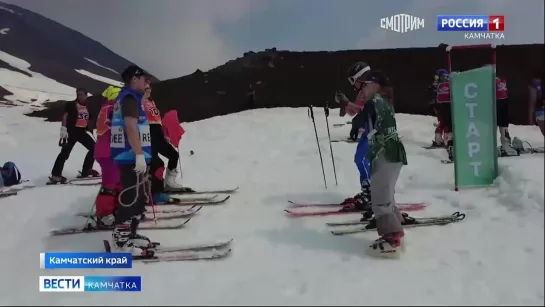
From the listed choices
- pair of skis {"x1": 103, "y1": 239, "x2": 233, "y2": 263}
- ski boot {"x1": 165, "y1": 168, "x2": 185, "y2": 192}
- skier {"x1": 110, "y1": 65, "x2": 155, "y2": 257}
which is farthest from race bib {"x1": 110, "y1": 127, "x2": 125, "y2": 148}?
ski boot {"x1": 165, "y1": 168, "x2": 185, "y2": 192}

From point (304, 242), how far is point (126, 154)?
105 cm

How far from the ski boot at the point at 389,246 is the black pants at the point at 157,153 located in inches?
75.8

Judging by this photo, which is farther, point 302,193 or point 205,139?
point 205,139

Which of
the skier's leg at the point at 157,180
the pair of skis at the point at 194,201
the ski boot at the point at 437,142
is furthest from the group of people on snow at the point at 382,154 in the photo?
the ski boot at the point at 437,142

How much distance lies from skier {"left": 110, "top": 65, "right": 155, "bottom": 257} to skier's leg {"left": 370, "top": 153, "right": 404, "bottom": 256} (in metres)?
1.14

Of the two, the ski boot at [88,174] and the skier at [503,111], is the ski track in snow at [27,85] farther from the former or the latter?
the skier at [503,111]

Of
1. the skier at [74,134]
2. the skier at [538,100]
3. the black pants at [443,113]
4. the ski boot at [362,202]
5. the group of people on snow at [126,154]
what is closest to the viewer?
the skier at [538,100]

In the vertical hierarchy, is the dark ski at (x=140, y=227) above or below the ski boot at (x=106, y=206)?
below

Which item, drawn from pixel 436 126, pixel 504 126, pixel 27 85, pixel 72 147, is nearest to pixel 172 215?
pixel 72 147

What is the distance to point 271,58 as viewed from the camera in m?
4.52

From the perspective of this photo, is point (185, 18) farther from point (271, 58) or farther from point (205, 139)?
point (205, 139)

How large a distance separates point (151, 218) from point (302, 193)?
1227mm

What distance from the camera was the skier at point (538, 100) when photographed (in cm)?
185

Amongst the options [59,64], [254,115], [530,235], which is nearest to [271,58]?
[254,115]
